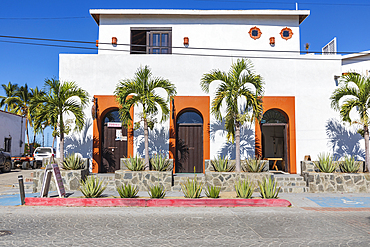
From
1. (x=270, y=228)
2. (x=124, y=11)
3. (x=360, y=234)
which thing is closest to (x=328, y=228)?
(x=360, y=234)

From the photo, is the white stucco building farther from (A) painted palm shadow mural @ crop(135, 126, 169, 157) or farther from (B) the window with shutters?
(B) the window with shutters

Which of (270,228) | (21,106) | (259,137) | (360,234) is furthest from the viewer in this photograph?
(21,106)

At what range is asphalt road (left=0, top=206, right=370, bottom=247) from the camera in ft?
19.8

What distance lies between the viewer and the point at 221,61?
52.6ft

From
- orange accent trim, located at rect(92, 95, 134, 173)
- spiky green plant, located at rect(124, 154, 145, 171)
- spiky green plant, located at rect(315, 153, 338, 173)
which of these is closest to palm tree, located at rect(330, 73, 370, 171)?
spiky green plant, located at rect(315, 153, 338, 173)

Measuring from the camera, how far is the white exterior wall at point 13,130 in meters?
30.9

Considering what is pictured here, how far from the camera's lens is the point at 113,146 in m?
15.6

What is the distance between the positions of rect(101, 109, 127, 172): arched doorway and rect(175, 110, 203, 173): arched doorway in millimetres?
2465

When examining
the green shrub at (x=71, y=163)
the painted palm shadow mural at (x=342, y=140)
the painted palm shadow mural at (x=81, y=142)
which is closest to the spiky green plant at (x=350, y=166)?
the painted palm shadow mural at (x=342, y=140)

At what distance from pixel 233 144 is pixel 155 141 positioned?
350 cm

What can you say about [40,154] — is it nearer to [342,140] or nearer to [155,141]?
[155,141]

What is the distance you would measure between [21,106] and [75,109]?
35389 millimetres

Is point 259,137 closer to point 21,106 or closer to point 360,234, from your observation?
point 360,234

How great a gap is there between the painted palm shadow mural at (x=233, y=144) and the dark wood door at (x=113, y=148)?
4040 millimetres
